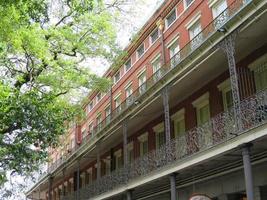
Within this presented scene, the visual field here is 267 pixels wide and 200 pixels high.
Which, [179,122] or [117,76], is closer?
[179,122]

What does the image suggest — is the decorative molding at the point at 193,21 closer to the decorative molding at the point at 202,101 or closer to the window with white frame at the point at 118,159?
the decorative molding at the point at 202,101

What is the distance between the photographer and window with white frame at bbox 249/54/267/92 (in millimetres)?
15491

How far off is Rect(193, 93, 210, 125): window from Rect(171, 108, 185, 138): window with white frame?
3.82 feet

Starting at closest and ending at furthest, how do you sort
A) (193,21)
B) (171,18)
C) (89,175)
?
(193,21) < (171,18) < (89,175)

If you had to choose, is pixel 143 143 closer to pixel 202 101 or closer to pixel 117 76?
pixel 202 101

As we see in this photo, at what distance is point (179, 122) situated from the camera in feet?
69.2

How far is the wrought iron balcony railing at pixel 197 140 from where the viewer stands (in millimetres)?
12031

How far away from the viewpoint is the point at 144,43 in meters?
27.1

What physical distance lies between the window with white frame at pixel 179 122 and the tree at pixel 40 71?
190 inches

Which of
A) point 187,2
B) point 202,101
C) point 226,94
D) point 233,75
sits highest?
point 187,2

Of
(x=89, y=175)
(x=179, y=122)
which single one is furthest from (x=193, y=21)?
(x=89, y=175)

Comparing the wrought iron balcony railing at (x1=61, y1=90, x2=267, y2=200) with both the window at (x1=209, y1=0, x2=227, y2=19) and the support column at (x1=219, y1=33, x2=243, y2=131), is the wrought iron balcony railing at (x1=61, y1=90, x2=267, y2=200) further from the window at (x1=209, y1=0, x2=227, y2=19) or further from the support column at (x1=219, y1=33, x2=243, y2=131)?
the window at (x1=209, y1=0, x2=227, y2=19)

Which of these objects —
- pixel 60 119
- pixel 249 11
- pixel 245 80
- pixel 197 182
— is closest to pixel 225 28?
pixel 249 11

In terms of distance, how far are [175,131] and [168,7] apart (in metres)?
7.11
